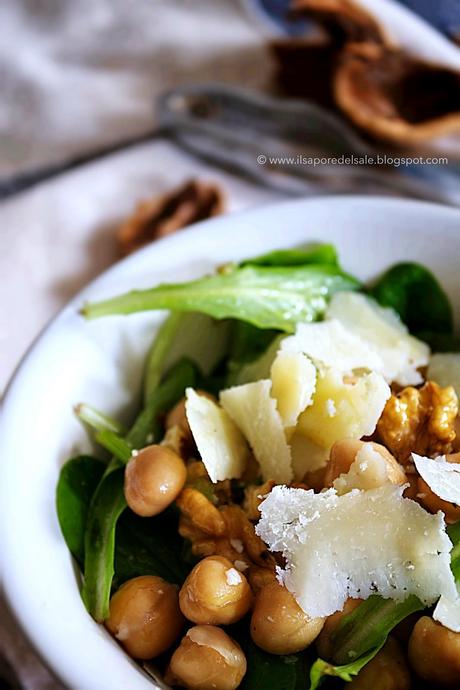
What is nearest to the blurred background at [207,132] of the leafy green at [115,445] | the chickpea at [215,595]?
the leafy green at [115,445]

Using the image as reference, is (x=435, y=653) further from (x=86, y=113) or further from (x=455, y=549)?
(x=86, y=113)

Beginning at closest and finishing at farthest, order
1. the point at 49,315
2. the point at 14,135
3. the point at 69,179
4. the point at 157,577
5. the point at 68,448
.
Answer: the point at 157,577 < the point at 68,448 < the point at 49,315 < the point at 69,179 < the point at 14,135

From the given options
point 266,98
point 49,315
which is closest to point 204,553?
point 49,315

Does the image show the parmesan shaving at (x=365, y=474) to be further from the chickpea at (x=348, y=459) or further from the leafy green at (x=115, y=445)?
the leafy green at (x=115, y=445)

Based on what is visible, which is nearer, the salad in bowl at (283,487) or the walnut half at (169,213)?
the salad in bowl at (283,487)

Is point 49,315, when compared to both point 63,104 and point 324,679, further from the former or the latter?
point 324,679

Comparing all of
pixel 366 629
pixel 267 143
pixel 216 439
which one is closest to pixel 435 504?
pixel 366 629

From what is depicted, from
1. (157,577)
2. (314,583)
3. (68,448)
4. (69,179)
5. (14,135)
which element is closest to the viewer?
(314,583)

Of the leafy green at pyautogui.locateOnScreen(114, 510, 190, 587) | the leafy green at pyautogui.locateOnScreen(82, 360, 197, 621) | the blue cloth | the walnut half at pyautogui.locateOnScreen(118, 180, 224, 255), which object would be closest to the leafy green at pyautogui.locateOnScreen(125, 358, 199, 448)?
the leafy green at pyautogui.locateOnScreen(82, 360, 197, 621)
